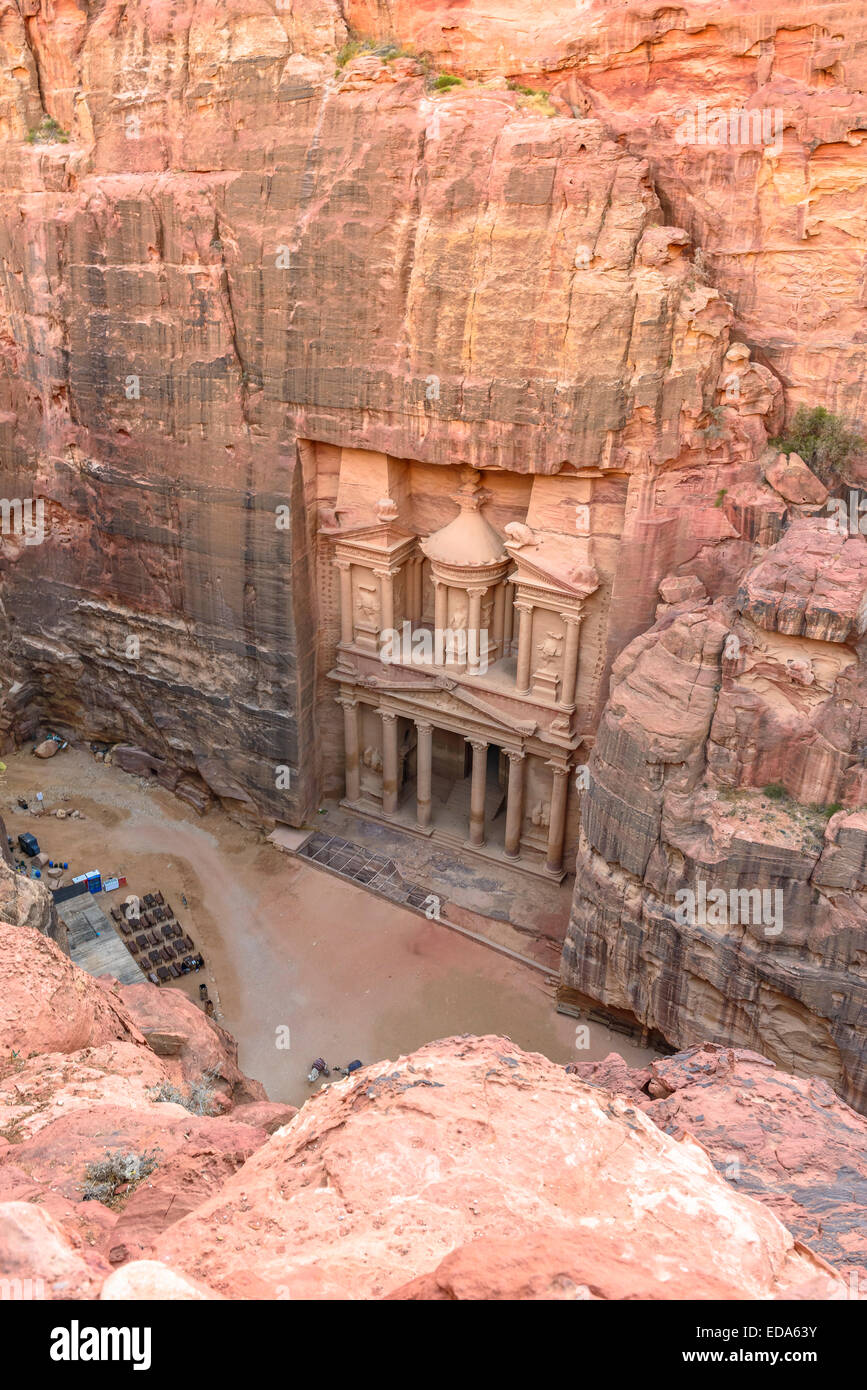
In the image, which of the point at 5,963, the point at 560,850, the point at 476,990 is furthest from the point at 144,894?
the point at 5,963

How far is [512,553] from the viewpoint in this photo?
21.6m

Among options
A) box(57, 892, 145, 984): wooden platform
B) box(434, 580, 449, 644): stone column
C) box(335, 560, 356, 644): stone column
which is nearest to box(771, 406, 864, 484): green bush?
box(434, 580, 449, 644): stone column

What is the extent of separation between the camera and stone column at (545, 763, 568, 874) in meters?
23.1

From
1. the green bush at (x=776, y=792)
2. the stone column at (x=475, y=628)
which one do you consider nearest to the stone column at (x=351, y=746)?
the stone column at (x=475, y=628)

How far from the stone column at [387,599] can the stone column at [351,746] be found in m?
2.32

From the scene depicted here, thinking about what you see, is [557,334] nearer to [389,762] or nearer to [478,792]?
[478,792]

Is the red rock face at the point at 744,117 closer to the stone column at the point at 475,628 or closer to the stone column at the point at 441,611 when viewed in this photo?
the stone column at the point at 475,628

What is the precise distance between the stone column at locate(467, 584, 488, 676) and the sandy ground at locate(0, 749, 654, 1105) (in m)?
6.34

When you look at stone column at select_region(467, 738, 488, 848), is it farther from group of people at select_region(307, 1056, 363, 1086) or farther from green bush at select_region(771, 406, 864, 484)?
green bush at select_region(771, 406, 864, 484)

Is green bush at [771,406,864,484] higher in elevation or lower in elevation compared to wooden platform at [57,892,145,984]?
higher

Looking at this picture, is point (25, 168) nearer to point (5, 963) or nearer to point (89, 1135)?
point (5, 963)

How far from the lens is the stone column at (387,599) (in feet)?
78.0

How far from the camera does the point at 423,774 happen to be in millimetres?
25344

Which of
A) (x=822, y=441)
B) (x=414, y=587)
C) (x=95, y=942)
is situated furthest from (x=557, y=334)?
(x=95, y=942)
